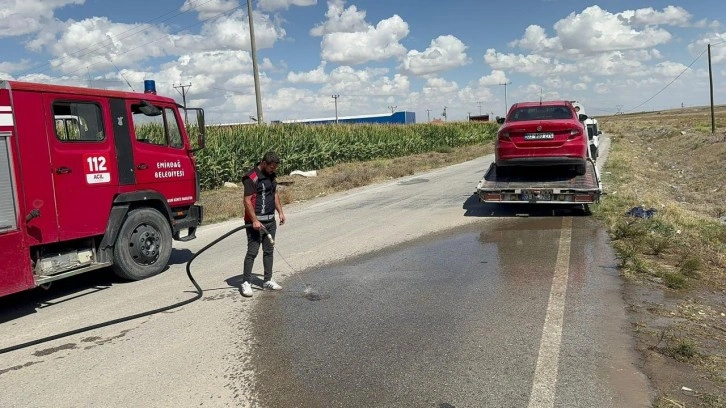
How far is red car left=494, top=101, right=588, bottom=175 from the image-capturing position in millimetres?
10164

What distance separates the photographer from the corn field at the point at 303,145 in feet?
63.5

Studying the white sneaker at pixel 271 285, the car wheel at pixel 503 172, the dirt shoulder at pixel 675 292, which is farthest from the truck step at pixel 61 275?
the car wheel at pixel 503 172

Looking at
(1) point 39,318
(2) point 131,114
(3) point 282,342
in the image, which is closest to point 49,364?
(1) point 39,318

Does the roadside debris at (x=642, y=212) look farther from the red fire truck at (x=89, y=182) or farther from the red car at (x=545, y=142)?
the red fire truck at (x=89, y=182)

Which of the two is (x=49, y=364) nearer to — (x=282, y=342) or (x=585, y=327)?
(x=282, y=342)

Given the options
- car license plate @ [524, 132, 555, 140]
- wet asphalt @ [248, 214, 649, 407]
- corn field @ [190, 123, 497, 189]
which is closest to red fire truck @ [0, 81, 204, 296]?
wet asphalt @ [248, 214, 649, 407]

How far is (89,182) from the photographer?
21.1 feet

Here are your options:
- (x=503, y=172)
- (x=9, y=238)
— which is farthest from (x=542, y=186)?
(x=9, y=238)

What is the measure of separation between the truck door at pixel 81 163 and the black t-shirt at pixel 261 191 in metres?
1.90

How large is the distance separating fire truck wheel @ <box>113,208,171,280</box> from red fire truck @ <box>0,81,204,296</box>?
13 millimetres

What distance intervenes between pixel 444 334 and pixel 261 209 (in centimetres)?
263

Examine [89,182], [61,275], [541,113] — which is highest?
[541,113]

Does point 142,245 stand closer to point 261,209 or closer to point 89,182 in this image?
point 89,182

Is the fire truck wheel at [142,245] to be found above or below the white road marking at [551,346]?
above
